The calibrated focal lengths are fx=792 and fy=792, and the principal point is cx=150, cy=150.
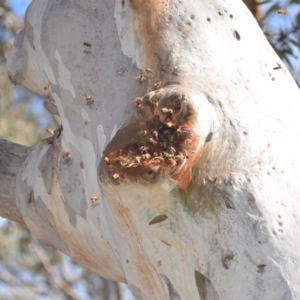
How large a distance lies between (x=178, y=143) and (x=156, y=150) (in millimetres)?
35

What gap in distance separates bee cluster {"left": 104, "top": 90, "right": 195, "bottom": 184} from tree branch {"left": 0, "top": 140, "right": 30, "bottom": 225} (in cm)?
84

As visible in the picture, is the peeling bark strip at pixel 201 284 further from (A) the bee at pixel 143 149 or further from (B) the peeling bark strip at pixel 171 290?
(A) the bee at pixel 143 149

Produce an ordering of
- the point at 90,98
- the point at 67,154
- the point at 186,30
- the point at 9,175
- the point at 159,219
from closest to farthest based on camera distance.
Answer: the point at 159,219, the point at 186,30, the point at 90,98, the point at 67,154, the point at 9,175

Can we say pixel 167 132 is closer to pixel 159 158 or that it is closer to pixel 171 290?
pixel 159 158

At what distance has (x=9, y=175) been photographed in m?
2.01

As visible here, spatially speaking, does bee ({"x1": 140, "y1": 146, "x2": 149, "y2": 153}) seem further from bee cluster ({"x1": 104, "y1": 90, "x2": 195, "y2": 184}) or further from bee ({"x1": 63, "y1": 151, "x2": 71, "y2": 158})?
bee ({"x1": 63, "y1": 151, "x2": 71, "y2": 158})

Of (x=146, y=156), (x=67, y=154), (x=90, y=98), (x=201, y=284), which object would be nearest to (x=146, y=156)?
(x=146, y=156)

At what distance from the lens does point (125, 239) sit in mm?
1455

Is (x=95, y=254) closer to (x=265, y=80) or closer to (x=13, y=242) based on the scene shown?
(x=265, y=80)

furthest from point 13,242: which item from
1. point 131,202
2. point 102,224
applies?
point 131,202

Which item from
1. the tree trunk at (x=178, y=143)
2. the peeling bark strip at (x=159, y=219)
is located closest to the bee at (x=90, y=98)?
the tree trunk at (x=178, y=143)

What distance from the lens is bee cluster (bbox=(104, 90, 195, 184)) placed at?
1180mm

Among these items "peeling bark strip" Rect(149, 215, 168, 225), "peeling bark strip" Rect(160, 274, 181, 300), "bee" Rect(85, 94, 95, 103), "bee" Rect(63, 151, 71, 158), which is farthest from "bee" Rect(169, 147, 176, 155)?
"bee" Rect(63, 151, 71, 158)

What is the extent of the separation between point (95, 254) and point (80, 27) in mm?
502
